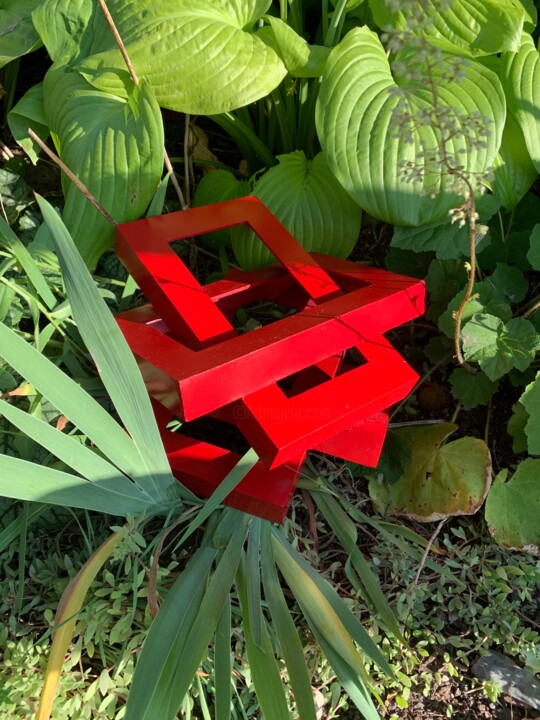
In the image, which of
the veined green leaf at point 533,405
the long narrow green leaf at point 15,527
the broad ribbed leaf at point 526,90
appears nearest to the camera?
the long narrow green leaf at point 15,527

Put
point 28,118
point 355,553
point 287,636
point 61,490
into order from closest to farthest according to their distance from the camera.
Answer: point 61,490
point 287,636
point 355,553
point 28,118

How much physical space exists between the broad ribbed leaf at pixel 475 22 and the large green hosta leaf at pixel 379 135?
87 mm

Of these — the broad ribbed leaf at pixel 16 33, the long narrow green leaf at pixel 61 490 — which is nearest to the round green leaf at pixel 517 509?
the long narrow green leaf at pixel 61 490

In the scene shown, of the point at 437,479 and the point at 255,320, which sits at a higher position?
the point at 255,320

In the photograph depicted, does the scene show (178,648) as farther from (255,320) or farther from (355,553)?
(255,320)

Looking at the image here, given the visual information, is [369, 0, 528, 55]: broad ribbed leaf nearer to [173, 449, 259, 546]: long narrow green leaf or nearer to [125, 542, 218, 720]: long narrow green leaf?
[173, 449, 259, 546]: long narrow green leaf

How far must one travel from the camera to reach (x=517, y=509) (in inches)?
47.4

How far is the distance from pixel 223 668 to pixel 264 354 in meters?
0.42

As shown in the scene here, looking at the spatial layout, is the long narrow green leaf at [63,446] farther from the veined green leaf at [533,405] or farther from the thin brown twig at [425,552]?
the veined green leaf at [533,405]

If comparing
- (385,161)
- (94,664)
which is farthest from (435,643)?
(385,161)

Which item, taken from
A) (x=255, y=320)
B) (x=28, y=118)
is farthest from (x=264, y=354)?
(x=28, y=118)

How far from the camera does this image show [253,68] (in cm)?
118

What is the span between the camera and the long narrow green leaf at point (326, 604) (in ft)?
3.14

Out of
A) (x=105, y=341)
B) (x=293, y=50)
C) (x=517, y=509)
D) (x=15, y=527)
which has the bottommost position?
(x=517, y=509)
